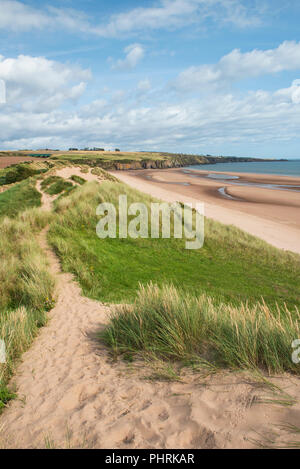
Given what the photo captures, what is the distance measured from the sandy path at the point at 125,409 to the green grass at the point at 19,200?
36.8 feet

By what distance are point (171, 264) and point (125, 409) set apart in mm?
7197

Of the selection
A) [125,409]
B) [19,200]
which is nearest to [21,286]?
[125,409]

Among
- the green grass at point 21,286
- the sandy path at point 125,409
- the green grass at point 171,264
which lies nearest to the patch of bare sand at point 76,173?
the green grass at point 171,264

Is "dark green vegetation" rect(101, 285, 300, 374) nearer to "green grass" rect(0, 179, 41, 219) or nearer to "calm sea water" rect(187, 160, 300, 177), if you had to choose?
"green grass" rect(0, 179, 41, 219)

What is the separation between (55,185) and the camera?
1889 centimetres

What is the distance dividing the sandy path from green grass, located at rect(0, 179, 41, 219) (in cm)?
1121

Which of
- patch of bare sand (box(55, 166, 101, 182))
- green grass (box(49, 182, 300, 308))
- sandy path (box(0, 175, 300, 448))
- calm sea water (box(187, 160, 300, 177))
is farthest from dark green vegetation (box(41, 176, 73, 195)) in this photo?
calm sea water (box(187, 160, 300, 177))

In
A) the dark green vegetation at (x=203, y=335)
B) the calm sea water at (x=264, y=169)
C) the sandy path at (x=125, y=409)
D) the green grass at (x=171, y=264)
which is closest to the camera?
the sandy path at (x=125, y=409)

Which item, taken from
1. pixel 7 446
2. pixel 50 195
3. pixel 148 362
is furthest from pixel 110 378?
pixel 50 195

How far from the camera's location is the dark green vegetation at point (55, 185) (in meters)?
18.2

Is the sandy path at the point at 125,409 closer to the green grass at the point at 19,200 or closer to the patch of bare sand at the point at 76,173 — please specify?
the green grass at the point at 19,200

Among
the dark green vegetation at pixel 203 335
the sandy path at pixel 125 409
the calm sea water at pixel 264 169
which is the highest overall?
the calm sea water at pixel 264 169

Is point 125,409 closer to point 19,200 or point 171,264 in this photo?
point 171,264

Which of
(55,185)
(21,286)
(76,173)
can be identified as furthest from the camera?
(76,173)
